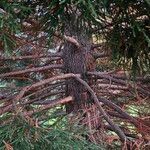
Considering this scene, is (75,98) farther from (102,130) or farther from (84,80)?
(102,130)

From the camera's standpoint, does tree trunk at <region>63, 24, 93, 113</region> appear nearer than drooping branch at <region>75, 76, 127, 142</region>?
No

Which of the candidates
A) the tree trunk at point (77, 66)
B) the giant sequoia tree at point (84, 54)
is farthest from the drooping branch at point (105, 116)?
the tree trunk at point (77, 66)

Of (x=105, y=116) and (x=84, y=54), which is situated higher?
(x=84, y=54)

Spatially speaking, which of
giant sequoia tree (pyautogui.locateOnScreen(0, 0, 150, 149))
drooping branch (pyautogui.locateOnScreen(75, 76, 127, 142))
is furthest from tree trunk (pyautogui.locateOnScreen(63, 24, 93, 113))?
drooping branch (pyautogui.locateOnScreen(75, 76, 127, 142))

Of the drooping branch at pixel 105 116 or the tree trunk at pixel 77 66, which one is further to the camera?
the tree trunk at pixel 77 66

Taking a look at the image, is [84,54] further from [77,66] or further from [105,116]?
[105,116]

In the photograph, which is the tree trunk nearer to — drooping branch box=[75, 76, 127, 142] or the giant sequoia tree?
the giant sequoia tree

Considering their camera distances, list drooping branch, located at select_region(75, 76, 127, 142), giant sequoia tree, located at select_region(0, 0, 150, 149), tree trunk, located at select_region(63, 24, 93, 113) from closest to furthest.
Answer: giant sequoia tree, located at select_region(0, 0, 150, 149)
drooping branch, located at select_region(75, 76, 127, 142)
tree trunk, located at select_region(63, 24, 93, 113)

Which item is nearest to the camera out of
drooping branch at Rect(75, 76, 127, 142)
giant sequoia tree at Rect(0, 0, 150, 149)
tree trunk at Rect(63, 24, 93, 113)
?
giant sequoia tree at Rect(0, 0, 150, 149)

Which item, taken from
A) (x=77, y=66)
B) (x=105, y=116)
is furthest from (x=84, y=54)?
(x=105, y=116)

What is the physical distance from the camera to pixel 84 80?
3.02 meters

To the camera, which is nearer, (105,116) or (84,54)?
(105,116)

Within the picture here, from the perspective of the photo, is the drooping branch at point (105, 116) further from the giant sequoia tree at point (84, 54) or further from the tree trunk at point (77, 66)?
the tree trunk at point (77, 66)

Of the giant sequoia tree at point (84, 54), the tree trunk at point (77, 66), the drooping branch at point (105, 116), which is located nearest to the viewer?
the giant sequoia tree at point (84, 54)
